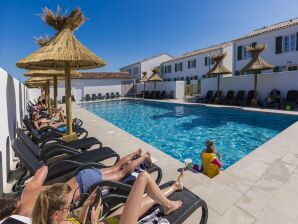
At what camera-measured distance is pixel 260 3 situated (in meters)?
11.8

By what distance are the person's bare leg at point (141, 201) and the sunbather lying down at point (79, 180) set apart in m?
0.55

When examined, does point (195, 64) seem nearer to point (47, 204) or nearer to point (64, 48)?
point (64, 48)

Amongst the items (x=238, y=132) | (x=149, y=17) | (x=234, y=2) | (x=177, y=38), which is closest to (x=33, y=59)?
(x=238, y=132)

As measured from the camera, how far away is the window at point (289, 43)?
1590 cm

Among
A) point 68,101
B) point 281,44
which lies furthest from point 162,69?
point 68,101

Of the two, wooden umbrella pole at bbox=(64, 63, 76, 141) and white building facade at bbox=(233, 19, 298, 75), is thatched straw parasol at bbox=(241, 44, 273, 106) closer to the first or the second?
white building facade at bbox=(233, 19, 298, 75)

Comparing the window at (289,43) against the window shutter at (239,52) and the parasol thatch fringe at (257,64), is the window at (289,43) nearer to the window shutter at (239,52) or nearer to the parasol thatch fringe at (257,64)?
the window shutter at (239,52)

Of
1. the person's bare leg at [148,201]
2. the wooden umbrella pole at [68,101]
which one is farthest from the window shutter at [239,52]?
the person's bare leg at [148,201]

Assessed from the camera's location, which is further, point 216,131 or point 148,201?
point 216,131

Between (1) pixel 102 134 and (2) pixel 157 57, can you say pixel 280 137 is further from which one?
(2) pixel 157 57

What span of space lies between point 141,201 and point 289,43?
19.8 metres

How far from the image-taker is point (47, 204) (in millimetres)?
1369

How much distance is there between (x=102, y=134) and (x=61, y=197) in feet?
19.2

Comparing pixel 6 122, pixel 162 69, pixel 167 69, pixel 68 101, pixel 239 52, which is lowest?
pixel 6 122
